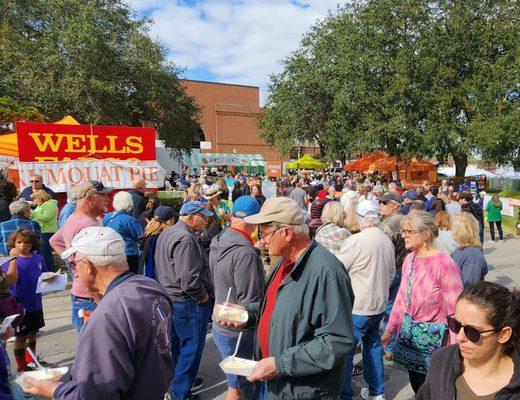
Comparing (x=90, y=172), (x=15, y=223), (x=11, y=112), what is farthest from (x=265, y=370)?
(x=11, y=112)

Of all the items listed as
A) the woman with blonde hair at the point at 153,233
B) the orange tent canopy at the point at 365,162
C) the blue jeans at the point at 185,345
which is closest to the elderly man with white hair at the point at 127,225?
the woman with blonde hair at the point at 153,233

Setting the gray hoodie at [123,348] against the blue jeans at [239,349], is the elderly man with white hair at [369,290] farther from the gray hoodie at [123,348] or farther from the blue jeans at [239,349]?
the gray hoodie at [123,348]

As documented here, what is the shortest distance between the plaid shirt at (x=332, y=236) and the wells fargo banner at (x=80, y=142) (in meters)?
8.21

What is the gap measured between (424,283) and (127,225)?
3.46 m

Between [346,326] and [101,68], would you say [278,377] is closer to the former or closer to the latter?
[346,326]

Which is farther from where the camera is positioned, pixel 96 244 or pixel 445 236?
pixel 445 236

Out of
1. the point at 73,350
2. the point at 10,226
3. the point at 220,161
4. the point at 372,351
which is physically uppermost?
the point at 220,161

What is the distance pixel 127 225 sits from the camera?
4.88 m

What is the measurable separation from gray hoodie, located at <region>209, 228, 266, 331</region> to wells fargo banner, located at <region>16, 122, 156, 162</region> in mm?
8192

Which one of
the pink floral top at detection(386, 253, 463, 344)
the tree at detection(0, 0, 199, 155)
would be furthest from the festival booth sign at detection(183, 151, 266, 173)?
the pink floral top at detection(386, 253, 463, 344)

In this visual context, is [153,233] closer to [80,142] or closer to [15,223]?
[15,223]

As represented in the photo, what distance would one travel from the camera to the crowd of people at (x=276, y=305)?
1.77 metres

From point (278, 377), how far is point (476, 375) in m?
0.97

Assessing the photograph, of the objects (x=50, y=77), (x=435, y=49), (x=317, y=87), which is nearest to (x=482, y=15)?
(x=435, y=49)
